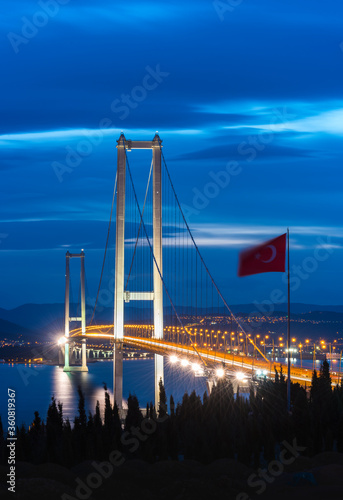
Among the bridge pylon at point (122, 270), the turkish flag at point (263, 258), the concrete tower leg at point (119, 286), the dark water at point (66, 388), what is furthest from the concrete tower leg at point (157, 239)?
the turkish flag at point (263, 258)

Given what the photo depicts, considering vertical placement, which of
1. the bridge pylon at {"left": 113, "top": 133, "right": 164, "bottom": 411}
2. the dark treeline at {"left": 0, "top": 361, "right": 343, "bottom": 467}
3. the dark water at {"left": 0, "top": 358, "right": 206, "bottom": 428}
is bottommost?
the dark water at {"left": 0, "top": 358, "right": 206, "bottom": 428}

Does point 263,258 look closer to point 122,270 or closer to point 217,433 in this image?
point 217,433

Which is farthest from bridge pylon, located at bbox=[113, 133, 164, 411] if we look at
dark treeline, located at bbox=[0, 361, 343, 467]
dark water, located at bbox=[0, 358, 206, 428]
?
dark treeline, located at bbox=[0, 361, 343, 467]

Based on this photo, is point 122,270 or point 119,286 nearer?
point 119,286

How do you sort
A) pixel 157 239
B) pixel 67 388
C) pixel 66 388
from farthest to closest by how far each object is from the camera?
pixel 67 388
pixel 66 388
pixel 157 239

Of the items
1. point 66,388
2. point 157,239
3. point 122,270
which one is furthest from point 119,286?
point 66,388

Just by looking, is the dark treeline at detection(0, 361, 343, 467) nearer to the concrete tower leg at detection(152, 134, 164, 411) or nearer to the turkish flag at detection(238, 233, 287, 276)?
the turkish flag at detection(238, 233, 287, 276)

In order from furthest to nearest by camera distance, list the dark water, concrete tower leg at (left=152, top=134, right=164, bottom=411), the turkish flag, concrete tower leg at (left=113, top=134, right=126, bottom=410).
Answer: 1. the dark water
2. concrete tower leg at (left=113, top=134, right=126, bottom=410)
3. concrete tower leg at (left=152, top=134, right=164, bottom=411)
4. the turkish flag

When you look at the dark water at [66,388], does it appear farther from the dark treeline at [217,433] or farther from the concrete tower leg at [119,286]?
the dark treeline at [217,433]

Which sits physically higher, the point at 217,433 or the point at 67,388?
the point at 217,433
